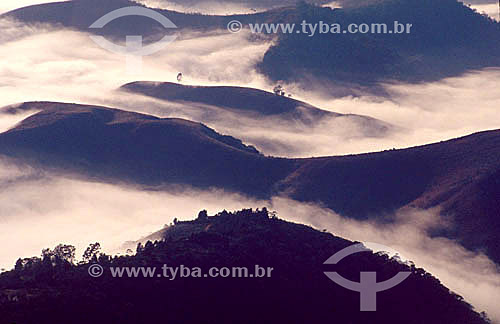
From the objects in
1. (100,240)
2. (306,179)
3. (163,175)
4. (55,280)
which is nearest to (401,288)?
(55,280)

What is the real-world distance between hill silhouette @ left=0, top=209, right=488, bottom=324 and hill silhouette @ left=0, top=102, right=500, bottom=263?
27.3 metres

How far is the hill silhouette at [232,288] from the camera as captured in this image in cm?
9038

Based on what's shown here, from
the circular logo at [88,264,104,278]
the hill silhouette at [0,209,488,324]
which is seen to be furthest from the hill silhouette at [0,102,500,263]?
the circular logo at [88,264,104,278]

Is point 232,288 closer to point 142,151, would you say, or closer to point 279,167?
point 279,167

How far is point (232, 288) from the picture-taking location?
328 ft

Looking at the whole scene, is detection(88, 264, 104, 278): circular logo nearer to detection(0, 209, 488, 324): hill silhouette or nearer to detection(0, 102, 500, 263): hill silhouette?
detection(0, 209, 488, 324): hill silhouette

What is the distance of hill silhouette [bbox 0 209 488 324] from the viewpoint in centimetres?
9038

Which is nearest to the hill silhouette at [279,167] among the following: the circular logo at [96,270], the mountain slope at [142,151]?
the mountain slope at [142,151]

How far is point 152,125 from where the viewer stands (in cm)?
19488

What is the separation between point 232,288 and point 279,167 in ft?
261

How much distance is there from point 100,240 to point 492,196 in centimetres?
6425
